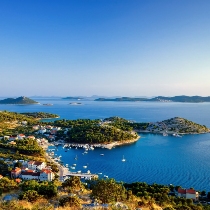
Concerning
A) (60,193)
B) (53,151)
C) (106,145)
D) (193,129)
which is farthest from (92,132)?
(60,193)

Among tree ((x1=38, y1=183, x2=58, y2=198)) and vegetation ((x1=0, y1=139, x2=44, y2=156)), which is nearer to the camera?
tree ((x1=38, y1=183, x2=58, y2=198))

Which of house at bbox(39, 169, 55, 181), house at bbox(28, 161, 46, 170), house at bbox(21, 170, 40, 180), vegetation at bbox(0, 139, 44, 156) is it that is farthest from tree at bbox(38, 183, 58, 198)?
vegetation at bbox(0, 139, 44, 156)

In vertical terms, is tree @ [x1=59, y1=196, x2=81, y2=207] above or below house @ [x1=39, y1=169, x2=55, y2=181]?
above

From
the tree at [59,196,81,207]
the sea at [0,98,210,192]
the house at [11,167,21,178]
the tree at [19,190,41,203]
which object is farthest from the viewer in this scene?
the sea at [0,98,210,192]

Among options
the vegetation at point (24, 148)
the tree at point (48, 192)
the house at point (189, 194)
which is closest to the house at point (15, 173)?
the vegetation at point (24, 148)

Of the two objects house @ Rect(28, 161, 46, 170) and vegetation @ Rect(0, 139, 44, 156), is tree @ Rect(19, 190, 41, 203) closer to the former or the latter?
house @ Rect(28, 161, 46, 170)

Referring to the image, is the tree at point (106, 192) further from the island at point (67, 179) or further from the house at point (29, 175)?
the house at point (29, 175)

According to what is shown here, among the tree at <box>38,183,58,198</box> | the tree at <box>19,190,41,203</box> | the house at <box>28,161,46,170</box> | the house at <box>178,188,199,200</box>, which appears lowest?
the house at <box>178,188,199,200</box>

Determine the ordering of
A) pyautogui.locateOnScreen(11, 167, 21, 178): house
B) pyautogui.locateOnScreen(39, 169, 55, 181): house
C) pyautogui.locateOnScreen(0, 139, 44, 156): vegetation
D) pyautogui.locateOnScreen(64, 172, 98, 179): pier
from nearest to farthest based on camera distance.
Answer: pyautogui.locateOnScreen(39, 169, 55, 181): house, pyautogui.locateOnScreen(11, 167, 21, 178): house, pyautogui.locateOnScreen(64, 172, 98, 179): pier, pyautogui.locateOnScreen(0, 139, 44, 156): vegetation

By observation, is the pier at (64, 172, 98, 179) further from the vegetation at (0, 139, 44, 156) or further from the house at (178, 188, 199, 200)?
the house at (178, 188, 199, 200)

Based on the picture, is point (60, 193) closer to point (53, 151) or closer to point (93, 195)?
point (93, 195)

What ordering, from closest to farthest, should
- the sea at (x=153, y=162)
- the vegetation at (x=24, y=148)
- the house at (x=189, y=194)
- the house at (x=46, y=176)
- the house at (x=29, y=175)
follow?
1. the house at (x=189, y=194)
2. the house at (x=46, y=176)
3. the house at (x=29, y=175)
4. the sea at (x=153, y=162)
5. the vegetation at (x=24, y=148)
